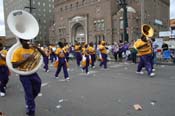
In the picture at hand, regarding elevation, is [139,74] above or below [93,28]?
below

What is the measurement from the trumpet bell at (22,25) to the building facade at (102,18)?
45767 millimetres

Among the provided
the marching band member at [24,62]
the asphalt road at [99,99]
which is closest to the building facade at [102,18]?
the asphalt road at [99,99]

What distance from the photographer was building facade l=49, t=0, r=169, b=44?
58.0m

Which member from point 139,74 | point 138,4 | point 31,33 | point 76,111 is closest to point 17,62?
point 31,33

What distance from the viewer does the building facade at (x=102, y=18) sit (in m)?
58.0

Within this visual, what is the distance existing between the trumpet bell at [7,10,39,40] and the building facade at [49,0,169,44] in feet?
150

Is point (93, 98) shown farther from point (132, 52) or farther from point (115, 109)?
point (132, 52)

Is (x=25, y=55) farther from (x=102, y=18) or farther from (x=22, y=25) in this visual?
(x=102, y=18)

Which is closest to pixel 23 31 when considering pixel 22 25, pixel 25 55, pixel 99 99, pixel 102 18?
pixel 22 25

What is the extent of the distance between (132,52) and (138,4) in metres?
44.2

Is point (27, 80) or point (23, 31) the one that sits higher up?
point (23, 31)

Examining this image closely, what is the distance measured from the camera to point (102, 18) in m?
62.3

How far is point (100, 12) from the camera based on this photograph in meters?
63.5

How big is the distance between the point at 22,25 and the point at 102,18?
188ft
